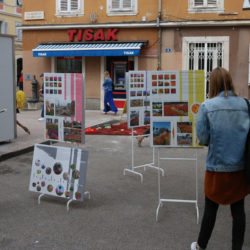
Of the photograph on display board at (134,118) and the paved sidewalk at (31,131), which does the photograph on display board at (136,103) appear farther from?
the paved sidewalk at (31,131)

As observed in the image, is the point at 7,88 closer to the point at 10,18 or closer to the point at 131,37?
the point at 131,37

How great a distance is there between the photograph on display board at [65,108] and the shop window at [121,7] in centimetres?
1379

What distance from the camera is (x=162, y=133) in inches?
223

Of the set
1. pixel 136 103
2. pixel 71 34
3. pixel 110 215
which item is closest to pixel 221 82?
pixel 110 215

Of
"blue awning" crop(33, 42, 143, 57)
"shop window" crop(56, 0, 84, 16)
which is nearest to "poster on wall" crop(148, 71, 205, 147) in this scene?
"blue awning" crop(33, 42, 143, 57)

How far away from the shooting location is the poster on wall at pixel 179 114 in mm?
5656

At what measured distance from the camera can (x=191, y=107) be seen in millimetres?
5664

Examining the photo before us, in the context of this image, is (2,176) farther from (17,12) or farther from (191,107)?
(17,12)

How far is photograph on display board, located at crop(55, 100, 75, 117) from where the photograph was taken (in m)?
6.43

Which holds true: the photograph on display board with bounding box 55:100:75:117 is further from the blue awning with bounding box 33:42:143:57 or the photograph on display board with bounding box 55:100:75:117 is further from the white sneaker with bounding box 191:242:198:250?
the blue awning with bounding box 33:42:143:57

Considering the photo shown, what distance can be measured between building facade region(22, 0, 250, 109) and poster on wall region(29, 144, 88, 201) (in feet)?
42.1

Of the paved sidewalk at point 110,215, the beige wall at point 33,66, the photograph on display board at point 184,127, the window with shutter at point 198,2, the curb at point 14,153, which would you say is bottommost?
the paved sidewalk at point 110,215

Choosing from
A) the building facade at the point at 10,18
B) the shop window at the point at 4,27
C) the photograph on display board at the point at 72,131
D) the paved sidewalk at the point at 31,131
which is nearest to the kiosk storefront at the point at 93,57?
the paved sidewalk at the point at 31,131

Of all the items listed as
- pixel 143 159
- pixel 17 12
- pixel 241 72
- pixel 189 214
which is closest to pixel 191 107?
pixel 189 214
